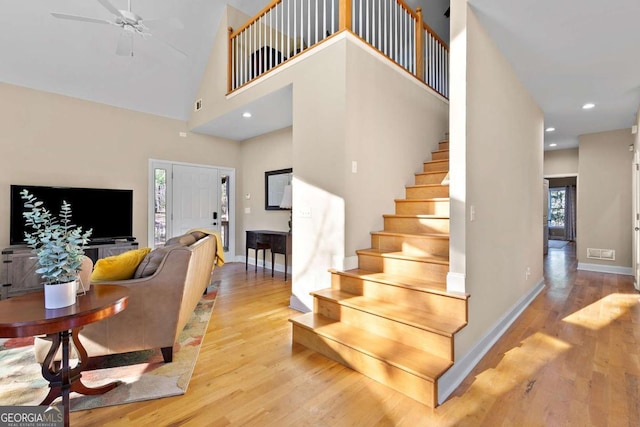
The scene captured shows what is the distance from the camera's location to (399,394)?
195cm

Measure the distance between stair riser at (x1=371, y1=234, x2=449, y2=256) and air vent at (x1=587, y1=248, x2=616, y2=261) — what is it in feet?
15.8

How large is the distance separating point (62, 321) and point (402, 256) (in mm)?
2431

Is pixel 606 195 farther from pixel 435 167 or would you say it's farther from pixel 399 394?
pixel 399 394

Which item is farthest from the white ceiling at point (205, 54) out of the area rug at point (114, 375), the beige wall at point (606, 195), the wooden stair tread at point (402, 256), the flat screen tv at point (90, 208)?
the area rug at point (114, 375)

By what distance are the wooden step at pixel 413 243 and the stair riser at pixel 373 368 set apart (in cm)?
121

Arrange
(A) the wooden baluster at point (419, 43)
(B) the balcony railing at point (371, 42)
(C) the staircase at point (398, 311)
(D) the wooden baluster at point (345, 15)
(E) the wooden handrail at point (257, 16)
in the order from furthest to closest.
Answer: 1. (A) the wooden baluster at point (419, 43)
2. (B) the balcony railing at point (371, 42)
3. (E) the wooden handrail at point (257, 16)
4. (D) the wooden baluster at point (345, 15)
5. (C) the staircase at point (398, 311)

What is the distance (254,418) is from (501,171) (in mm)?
2866

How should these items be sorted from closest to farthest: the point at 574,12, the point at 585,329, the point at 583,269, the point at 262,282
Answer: the point at 574,12 → the point at 585,329 → the point at 262,282 → the point at 583,269

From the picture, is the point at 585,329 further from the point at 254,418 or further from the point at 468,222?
the point at 254,418

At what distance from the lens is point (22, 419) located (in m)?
1.67

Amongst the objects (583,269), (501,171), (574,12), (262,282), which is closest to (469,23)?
(574,12)

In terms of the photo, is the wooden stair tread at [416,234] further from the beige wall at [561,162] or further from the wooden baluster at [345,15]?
the beige wall at [561,162]

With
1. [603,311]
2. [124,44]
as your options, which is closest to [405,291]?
[603,311]

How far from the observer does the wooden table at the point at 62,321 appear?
4.58ft
